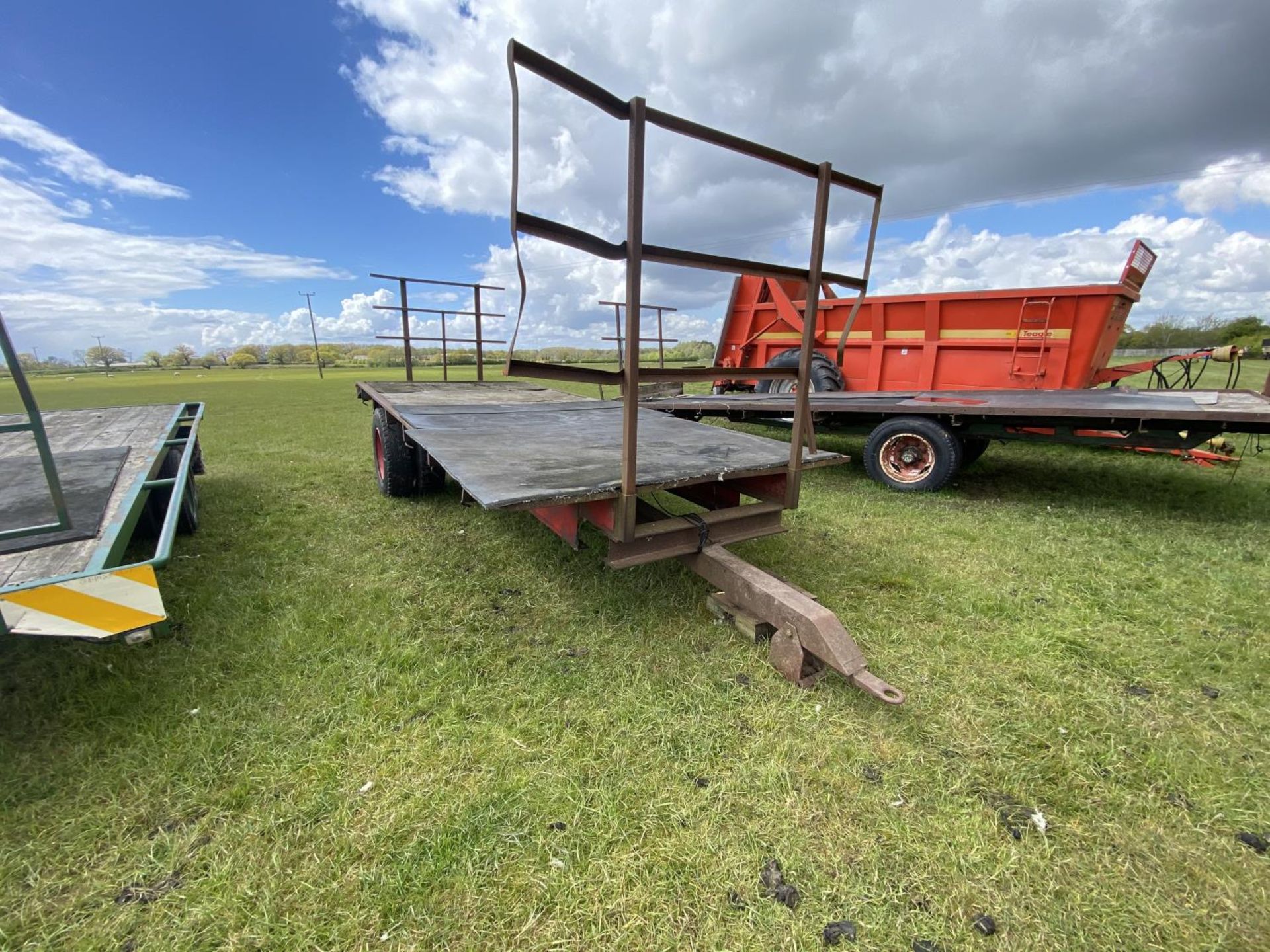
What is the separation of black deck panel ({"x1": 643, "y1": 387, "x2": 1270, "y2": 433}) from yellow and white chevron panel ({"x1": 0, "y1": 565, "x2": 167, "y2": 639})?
497cm

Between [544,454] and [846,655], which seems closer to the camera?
[846,655]

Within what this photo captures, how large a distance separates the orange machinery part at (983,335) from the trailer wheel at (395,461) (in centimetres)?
349

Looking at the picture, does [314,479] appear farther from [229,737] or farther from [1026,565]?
[1026,565]

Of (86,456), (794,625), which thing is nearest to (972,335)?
(794,625)

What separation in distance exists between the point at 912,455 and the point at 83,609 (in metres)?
5.77

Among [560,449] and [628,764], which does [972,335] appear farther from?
[628,764]

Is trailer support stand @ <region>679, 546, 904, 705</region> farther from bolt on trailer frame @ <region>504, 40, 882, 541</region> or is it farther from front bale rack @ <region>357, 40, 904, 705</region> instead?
bolt on trailer frame @ <region>504, 40, 882, 541</region>

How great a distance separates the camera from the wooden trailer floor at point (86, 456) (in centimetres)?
186

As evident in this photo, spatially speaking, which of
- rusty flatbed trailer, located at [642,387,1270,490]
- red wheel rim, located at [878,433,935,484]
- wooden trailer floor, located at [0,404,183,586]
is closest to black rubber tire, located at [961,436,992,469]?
rusty flatbed trailer, located at [642,387,1270,490]

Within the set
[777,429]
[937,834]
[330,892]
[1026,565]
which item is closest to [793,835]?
[937,834]

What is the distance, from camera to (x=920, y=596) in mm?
3041

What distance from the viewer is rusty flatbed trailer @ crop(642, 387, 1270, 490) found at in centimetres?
411

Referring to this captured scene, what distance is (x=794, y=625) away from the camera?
2199mm

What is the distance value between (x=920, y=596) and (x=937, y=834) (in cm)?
165
